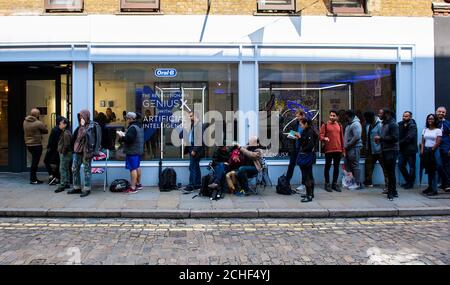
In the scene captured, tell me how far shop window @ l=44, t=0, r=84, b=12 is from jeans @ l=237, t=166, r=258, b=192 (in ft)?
18.7

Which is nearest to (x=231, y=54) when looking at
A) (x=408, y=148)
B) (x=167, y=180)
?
(x=167, y=180)

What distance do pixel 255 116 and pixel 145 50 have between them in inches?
126

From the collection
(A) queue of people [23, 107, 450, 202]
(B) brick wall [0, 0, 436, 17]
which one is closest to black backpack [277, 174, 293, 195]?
(A) queue of people [23, 107, 450, 202]

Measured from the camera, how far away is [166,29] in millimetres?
10789

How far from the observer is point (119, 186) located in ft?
32.9

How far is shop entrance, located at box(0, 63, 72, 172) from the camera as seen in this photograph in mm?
12266

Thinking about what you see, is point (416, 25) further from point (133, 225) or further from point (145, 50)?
point (133, 225)

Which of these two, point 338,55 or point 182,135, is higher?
point 338,55

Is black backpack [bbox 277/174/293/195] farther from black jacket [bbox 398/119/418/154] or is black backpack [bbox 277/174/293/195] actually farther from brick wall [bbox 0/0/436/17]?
brick wall [bbox 0/0/436/17]

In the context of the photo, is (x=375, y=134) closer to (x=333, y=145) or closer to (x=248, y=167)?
(x=333, y=145)

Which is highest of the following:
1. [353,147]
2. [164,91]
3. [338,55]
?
[338,55]

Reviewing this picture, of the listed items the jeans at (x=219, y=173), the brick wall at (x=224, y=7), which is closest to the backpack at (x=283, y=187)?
the jeans at (x=219, y=173)
